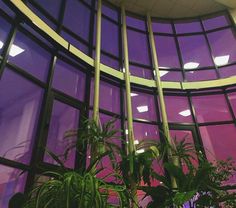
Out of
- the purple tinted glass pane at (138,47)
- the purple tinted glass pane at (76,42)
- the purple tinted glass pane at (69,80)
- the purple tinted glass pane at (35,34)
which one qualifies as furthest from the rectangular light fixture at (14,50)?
the purple tinted glass pane at (138,47)

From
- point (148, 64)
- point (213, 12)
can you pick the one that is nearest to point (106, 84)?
point (148, 64)

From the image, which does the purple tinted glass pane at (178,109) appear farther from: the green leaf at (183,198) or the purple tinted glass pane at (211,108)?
the green leaf at (183,198)

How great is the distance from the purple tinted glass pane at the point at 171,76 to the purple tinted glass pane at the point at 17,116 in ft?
11.1

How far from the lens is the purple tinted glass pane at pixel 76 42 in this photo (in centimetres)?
481

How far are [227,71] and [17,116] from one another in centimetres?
499

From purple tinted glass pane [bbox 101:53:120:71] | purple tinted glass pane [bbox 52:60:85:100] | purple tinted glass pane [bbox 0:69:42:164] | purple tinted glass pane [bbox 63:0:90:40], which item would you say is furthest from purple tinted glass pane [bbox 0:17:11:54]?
purple tinted glass pane [bbox 101:53:120:71]

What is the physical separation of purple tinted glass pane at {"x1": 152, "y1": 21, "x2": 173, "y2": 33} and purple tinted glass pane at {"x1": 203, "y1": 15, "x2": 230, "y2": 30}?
102cm

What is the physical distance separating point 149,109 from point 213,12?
3.87 meters

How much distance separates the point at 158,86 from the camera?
5.43 meters

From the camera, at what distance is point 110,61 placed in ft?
18.4

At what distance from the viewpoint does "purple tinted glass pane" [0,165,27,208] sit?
9.26 ft

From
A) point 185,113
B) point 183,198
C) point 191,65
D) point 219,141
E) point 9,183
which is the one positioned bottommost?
point 183,198

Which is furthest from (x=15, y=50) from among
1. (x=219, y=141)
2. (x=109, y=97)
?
(x=219, y=141)

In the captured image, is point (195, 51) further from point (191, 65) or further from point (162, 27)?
point (162, 27)
